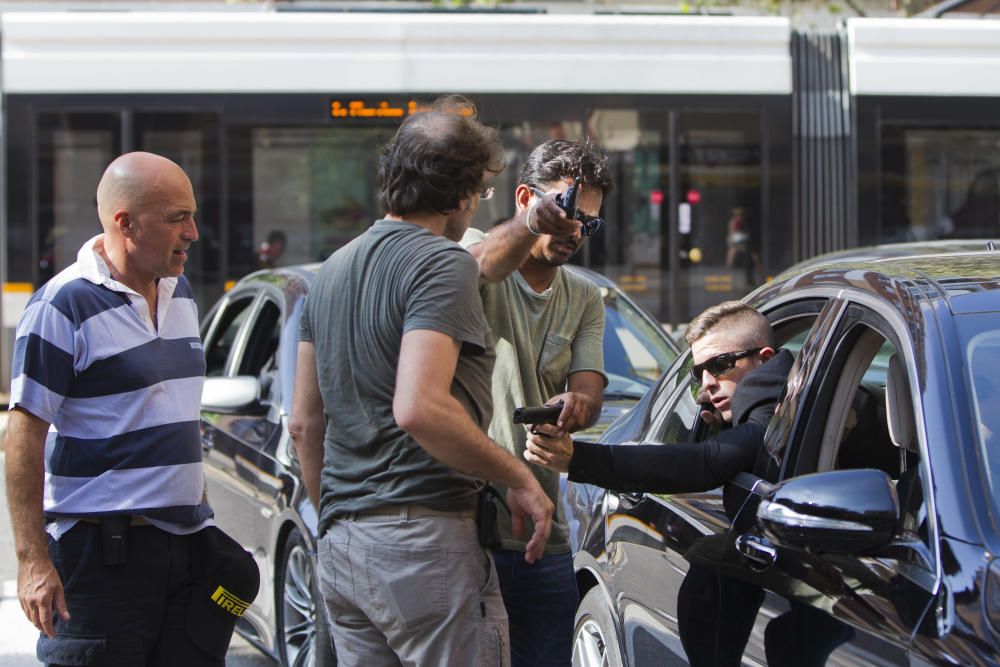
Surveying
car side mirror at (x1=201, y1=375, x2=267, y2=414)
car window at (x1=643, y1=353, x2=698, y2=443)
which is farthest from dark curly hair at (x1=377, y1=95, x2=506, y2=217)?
car side mirror at (x1=201, y1=375, x2=267, y2=414)

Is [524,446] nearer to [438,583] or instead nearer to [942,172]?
[438,583]

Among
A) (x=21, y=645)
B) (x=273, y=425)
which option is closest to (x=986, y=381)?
(x=273, y=425)

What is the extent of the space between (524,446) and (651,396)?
1.87 ft

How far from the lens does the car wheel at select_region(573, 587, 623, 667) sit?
12.7ft

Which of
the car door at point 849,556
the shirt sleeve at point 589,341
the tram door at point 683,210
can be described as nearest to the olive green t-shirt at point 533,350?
the shirt sleeve at point 589,341

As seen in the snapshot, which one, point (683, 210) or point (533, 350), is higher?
point (683, 210)

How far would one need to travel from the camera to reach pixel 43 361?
3406 mm

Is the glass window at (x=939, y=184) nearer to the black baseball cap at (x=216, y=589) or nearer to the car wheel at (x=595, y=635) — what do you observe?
the car wheel at (x=595, y=635)

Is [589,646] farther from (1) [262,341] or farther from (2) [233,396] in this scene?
(1) [262,341]

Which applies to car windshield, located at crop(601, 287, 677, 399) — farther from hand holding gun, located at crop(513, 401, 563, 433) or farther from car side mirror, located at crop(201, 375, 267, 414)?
hand holding gun, located at crop(513, 401, 563, 433)

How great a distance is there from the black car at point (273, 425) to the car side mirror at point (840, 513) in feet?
7.81

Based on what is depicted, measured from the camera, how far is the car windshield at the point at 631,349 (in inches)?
243

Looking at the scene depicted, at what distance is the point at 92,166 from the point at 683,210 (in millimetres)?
5753

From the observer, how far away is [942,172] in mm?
14250
